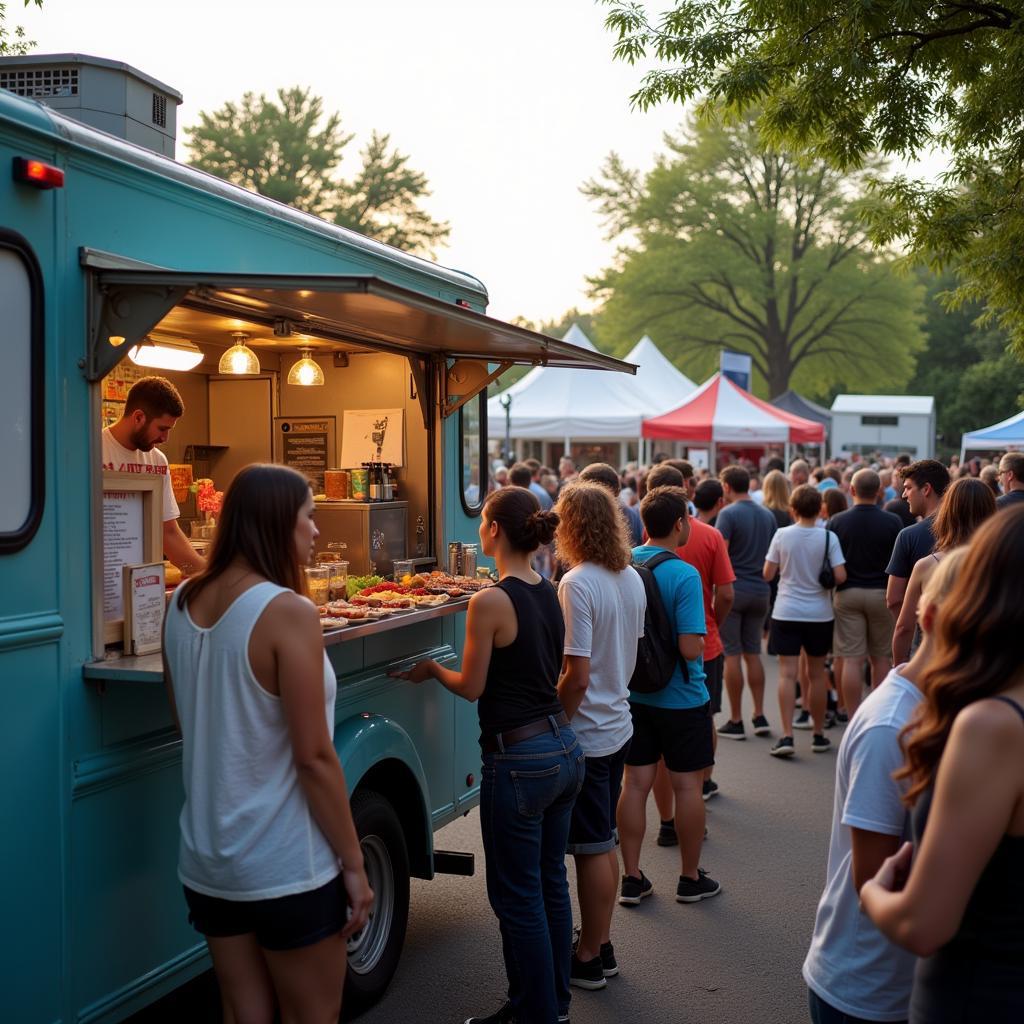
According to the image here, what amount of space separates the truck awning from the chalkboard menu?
2.18 feet

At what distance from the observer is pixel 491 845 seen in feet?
12.4

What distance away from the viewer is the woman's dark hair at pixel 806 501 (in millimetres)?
8273

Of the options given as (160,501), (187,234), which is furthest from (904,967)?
(187,234)

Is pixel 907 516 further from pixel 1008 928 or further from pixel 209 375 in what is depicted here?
pixel 1008 928

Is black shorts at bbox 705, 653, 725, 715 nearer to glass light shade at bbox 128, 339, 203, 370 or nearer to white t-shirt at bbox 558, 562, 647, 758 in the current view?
white t-shirt at bbox 558, 562, 647, 758

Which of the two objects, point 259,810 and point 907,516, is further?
point 907,516

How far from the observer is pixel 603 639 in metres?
4.35

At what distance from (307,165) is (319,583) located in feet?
106

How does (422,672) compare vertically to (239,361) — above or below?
below

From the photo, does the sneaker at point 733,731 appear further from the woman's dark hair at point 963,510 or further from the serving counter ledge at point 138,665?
the serving counter ledge at point 138,665

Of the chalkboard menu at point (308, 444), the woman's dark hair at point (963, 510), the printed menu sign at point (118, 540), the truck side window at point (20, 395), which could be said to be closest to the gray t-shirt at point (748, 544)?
the woman's dark hair at point (963, 510)

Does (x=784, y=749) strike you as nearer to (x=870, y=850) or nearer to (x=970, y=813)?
(x=870, y=850)

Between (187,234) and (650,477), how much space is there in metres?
4.20

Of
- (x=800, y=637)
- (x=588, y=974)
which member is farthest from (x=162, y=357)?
(x=800, y=637)
